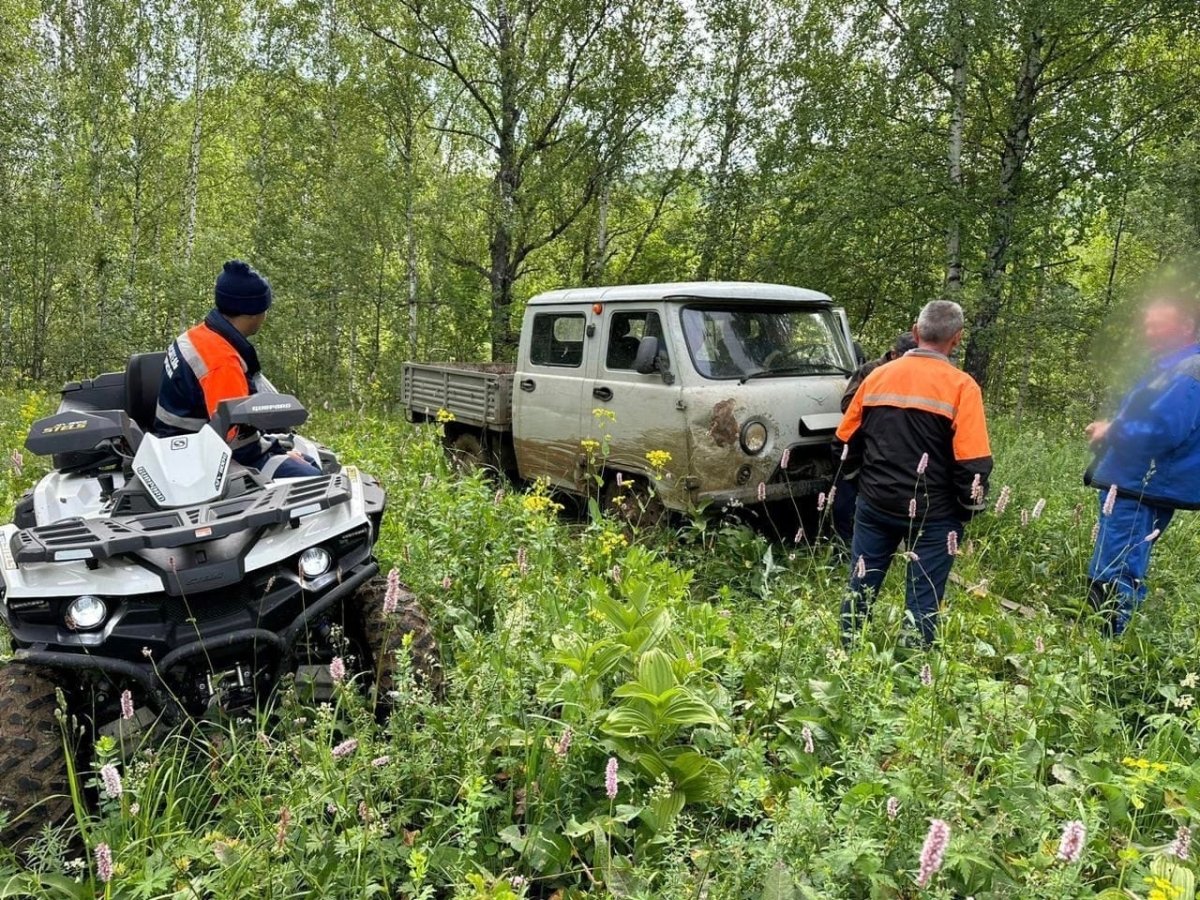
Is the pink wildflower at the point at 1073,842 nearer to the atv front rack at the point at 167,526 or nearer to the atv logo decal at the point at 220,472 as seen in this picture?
the atv front rack at the point at 167,526

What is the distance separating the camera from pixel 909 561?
354 cm

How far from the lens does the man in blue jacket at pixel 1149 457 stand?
362cm

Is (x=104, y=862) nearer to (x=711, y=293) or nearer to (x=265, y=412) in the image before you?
(x=265, y=412)

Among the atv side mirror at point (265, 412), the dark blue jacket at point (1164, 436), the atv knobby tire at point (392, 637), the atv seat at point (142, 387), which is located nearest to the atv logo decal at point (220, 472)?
the atv side mirror at point (265, 412)

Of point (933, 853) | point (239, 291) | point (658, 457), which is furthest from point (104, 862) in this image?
point (658, 457)

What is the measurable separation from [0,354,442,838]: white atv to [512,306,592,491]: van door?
332 cm

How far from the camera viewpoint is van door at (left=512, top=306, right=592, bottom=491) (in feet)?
20.0

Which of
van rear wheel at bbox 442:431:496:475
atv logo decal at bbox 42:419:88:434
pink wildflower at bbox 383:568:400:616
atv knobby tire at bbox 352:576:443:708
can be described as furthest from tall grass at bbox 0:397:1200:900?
van rear wheel at bbox 442:431:496:475

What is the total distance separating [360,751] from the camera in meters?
2.16

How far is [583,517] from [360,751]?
4.36 meters

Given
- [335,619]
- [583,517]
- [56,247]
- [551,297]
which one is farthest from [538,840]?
[56,247]

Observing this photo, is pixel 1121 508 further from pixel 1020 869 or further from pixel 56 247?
pixel 56 247

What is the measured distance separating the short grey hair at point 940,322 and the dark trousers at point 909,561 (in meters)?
0.91

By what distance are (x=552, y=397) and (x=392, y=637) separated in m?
3.69
